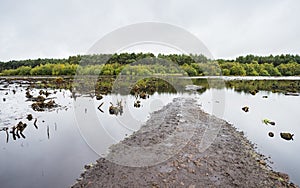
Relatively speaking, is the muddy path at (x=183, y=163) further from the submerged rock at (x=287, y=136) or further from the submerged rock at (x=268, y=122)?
the submerged rock at (x=268, y=122)

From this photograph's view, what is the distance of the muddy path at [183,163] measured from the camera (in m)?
5.49

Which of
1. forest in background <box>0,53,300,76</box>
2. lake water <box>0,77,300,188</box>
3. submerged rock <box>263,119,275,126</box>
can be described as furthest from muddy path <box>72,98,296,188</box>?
forest in background <box>0,53,300,76</box>

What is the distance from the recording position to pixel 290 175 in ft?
20.7

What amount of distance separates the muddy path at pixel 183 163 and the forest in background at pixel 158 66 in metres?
35.5

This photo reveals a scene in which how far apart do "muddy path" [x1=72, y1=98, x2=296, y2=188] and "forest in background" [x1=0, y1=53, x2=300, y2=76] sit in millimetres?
35511

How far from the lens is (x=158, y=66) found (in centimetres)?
4534

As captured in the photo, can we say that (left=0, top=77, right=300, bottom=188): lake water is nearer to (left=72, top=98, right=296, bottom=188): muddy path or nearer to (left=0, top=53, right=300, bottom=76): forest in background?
(left=72, top=98, right=296, bottom=188): muddy path

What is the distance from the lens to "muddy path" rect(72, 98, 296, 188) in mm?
5488

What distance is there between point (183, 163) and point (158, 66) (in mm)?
39639

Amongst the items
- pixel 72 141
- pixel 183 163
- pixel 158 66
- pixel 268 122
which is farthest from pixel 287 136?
pixel 158 66

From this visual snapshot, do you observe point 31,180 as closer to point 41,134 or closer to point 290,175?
point 41,134

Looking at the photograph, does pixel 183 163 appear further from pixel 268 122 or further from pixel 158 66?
pixel 158 66

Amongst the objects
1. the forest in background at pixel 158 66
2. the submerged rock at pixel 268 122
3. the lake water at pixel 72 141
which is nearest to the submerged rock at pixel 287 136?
the lake water at pixel 72 141

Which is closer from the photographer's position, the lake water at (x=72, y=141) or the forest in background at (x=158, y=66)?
the lake water at (x=72, y=141)
